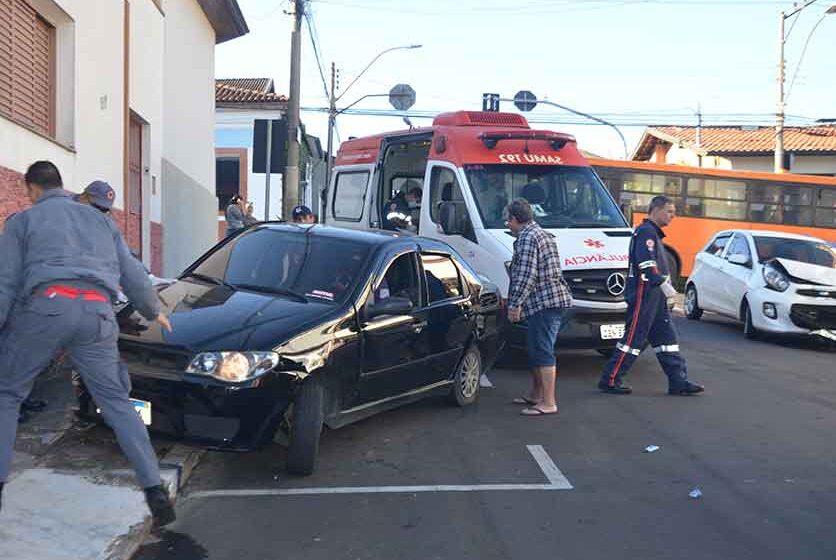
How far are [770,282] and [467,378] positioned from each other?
695cm

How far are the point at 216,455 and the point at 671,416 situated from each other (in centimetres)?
393

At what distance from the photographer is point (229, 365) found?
5.24 meters

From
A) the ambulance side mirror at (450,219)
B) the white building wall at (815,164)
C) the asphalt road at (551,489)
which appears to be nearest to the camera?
the asphalt road at (551,489)

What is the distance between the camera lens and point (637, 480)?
18.9 ft

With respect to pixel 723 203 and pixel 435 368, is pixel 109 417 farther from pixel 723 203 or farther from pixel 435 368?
pixel 723 203

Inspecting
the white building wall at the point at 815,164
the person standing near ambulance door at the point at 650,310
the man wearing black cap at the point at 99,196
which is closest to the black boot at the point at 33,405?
the man wearing black cap at the point at 99,196

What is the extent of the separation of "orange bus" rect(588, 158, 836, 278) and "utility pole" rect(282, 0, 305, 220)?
7878mm

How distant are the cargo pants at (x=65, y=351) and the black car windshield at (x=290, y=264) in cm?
198

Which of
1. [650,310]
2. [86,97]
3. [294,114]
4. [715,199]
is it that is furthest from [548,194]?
[715,199]

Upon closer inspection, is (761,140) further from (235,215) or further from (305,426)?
(305,426)

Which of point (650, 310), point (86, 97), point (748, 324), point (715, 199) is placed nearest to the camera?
point (650, 310)

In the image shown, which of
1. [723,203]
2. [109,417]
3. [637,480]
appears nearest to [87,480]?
[109,417]

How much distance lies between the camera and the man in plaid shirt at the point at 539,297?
7.57m

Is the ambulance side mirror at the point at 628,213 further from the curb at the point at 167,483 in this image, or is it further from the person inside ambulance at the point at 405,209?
the curb at the point at 167,483
